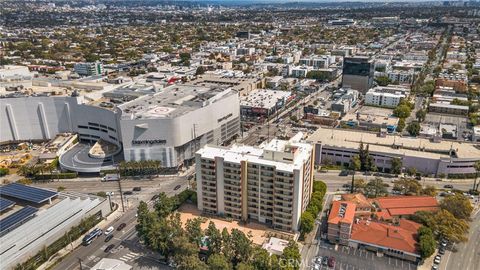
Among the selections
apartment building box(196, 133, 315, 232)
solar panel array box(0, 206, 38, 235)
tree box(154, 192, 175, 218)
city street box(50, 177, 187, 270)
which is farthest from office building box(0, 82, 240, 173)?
solar panel array box(0, 206, 38, 235)

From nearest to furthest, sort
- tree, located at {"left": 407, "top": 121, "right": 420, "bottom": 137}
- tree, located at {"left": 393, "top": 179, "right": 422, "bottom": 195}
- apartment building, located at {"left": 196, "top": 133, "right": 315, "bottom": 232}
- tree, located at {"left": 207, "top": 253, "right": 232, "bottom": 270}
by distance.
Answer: tree, located at {"left": 207, "top": 253, "right": 232, "bottom": 270}, apartment building, located at {"left": 196, "top": 133, "right": 315, "bottom": 232}, tree, located at {"left": 393, "top": 179, "right": 422, "bottom": 195}, tree, located at {"left": 407, "top": 121, "right": 420, "bottom": 137}

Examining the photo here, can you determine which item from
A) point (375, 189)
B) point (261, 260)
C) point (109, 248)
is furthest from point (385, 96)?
point (109, 248)

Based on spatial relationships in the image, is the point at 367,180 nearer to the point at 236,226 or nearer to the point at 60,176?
the point at 236,226

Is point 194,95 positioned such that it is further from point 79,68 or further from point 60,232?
point 79,68

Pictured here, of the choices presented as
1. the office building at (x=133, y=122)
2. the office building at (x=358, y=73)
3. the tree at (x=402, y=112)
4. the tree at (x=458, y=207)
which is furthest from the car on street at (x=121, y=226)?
the office building at (x=358, y=73)

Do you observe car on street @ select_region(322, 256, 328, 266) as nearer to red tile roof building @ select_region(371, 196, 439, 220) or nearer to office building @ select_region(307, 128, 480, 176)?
red tile roof building @ select_region(371, 196, 439, 220)

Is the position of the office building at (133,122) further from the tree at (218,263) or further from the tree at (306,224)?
the tree at (218,263)

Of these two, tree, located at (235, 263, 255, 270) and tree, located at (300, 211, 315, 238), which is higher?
tree, located at (235, 263, 255, 270)
